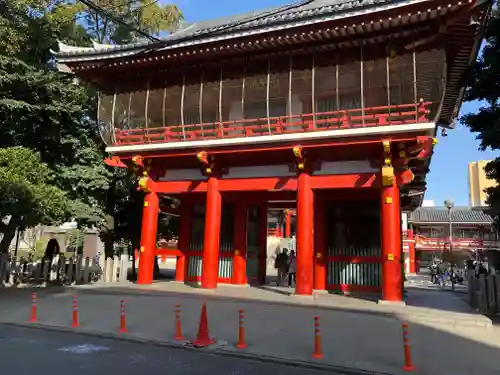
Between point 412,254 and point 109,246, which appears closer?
point 109,246

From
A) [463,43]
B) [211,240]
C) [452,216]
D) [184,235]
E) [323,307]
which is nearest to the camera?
[323,307]

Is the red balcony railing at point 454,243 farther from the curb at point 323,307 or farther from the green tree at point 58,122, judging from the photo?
the curb at point 323,307

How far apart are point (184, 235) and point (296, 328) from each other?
11417 mm

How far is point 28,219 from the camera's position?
52.9 feet

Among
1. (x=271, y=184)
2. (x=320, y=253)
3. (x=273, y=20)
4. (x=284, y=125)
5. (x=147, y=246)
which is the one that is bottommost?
(x=320, y=253)

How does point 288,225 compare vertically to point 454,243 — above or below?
above

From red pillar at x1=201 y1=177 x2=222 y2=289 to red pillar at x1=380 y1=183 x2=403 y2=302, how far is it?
660 centimetres

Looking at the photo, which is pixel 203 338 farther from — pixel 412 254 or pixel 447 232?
pixel 447 232

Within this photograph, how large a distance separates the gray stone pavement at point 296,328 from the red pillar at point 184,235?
510 cm

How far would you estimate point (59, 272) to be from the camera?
20641 mm

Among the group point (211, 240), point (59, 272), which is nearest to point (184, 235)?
point (211, 240)

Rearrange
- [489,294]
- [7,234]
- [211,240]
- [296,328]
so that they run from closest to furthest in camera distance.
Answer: [296,328] → [489,294] → [211,240] → [7,234]

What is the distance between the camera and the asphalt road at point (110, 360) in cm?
698

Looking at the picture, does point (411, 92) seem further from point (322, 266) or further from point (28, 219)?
point (28, 219)
